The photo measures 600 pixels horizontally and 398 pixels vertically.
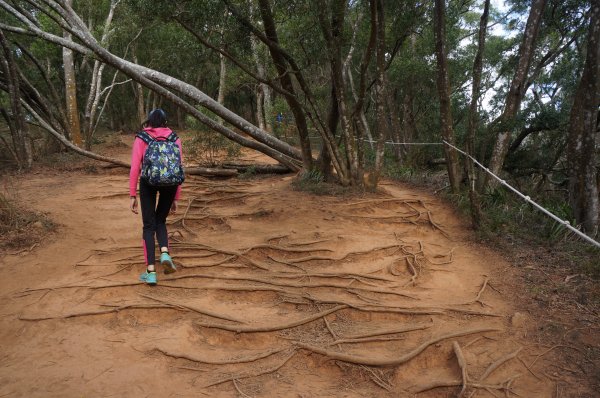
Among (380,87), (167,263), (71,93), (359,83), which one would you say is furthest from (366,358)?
(71,93)

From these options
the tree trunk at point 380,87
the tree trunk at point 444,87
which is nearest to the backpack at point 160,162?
the tree trunk at point 380,87

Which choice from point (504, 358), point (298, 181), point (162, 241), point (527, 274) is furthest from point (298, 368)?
point (298, 181)

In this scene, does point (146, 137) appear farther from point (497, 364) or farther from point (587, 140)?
point (587, 140)

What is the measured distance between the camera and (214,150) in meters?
11.6

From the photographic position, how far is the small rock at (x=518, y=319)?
400 centimetres

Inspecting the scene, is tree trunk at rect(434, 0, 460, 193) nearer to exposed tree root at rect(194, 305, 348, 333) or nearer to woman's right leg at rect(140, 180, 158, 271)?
exposed tree root at rect(194, 305, 348, 333)

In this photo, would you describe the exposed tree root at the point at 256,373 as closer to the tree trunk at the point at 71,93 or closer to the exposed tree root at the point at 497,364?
the exposed tree root at the point at 497,364

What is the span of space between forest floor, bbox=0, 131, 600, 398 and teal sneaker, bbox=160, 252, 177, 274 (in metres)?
0.09

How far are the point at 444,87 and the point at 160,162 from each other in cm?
564

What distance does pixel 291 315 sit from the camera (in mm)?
4090

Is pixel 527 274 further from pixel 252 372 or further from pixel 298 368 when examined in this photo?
pixel 252 372

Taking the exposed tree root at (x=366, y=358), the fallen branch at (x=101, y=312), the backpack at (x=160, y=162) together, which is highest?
the backpack at (x=160, y=162)

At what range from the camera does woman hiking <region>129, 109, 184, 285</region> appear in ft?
13.3

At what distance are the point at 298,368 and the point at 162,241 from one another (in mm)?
2111
